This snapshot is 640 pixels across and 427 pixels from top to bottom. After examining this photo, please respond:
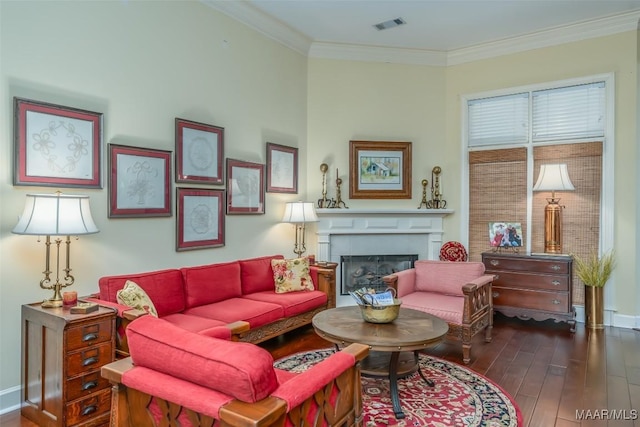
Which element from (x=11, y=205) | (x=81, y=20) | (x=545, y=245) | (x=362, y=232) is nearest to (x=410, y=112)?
(x=362, y=232)

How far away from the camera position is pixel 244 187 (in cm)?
449

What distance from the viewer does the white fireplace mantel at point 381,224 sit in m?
5.37

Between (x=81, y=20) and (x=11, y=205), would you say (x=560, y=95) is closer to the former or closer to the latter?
(x=81, y=20)

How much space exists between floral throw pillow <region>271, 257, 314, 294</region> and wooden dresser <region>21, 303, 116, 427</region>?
6.30 feet

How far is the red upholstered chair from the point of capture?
5.23 m

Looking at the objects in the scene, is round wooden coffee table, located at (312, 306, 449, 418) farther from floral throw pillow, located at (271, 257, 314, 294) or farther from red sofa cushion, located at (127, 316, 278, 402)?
red sofa cushion, located at (127, 316, 278, 402)

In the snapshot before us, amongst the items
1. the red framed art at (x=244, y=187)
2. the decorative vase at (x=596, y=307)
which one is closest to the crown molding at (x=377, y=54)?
the red framed art at (x=244, y=187)

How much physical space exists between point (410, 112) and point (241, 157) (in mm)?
2557

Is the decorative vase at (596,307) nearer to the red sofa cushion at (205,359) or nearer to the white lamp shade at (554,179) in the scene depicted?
the white lamp shade at (554,179)

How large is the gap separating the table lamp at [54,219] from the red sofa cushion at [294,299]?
5.78 ft

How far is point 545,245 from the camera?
190 inches

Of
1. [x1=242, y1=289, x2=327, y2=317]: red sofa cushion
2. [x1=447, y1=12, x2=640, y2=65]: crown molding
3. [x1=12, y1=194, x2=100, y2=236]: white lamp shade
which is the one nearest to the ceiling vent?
[x1=447, y1=12, x2=640, y2=65]: crown molding

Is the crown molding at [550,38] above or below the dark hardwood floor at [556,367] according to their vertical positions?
above

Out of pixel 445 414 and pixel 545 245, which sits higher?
pixel 545 245
